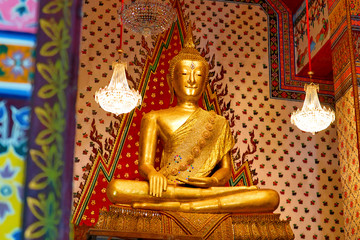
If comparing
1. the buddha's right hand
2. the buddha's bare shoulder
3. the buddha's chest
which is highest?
the buddha's bare shoulder

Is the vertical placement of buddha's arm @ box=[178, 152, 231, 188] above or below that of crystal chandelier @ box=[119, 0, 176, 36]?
below

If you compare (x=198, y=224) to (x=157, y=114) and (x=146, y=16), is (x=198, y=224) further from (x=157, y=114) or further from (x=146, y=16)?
(x=146, y=16)

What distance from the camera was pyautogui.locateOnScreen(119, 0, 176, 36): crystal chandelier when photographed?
5.41m

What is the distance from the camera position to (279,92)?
22.4 feet

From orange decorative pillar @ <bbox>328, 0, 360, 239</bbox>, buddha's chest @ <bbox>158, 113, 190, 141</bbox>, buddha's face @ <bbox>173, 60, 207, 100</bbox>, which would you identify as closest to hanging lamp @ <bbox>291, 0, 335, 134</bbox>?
orange decorative pillar @ <bbox>328, 0, 360, 239</bbox>

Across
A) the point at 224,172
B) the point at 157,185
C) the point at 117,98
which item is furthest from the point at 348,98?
the point at 117,98

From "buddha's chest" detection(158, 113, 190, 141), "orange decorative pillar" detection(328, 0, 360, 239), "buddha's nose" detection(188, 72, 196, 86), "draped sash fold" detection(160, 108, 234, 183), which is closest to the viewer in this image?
"orange decorative pillar" detection(328, 0, 360, 239)

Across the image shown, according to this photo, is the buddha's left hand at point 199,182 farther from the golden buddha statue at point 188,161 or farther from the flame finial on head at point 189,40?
the flame finial on head at point 189,40

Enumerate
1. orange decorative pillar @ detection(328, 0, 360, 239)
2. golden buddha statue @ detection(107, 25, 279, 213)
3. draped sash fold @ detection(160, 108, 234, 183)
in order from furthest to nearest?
draped sash fold @ detection(160, 108, 234, 183), orange decorative pillar @ detection(328, 0, 360, 239), golden buddha statue @ detection(107, 25, 279, 213)

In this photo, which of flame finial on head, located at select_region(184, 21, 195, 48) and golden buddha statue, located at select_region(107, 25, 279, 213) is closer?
golden buddha statue, located at select_region(107, 25, 279, 213)

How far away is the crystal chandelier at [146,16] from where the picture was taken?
17.7 feet

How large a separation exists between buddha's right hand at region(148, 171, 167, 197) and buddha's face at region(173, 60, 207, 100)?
1236 mm

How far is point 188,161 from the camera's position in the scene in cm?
573

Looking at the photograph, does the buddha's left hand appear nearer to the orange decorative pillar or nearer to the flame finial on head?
the orange decorative pillar
